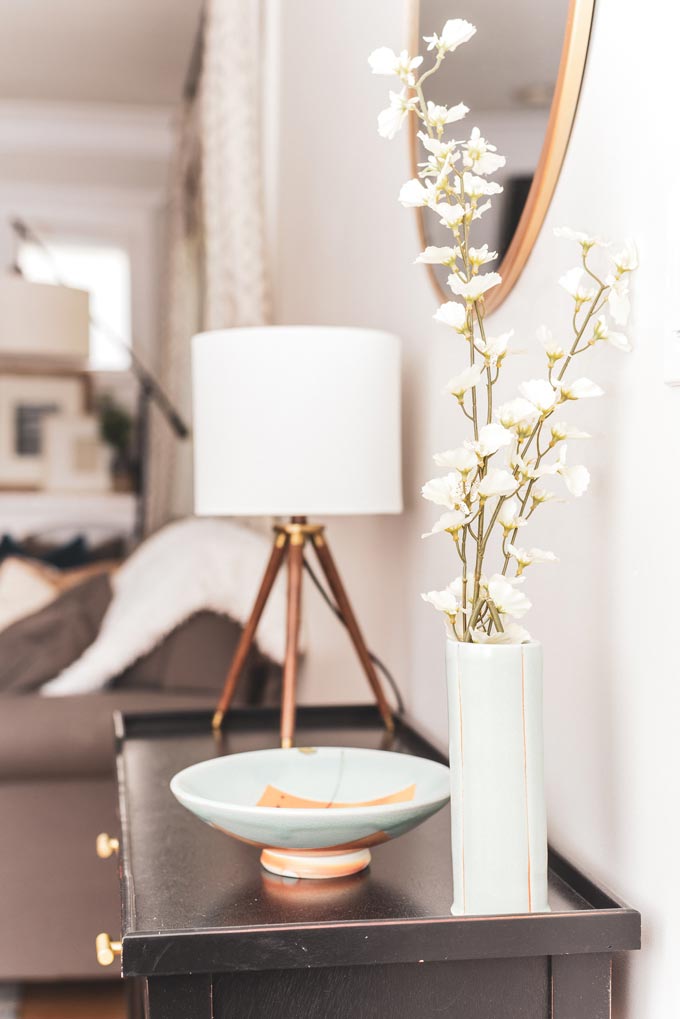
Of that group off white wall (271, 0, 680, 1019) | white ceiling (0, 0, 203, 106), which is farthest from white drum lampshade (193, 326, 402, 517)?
white ceiling (0, 0, 203, 106)

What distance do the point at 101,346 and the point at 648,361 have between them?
559cm

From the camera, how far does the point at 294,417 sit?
1.54 metres

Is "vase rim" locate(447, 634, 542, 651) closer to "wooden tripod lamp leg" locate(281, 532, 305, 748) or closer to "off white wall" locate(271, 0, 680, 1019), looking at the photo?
"off white wall" locate(271, 0, 680, 1019)

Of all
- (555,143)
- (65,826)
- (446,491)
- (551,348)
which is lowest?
(65,826)

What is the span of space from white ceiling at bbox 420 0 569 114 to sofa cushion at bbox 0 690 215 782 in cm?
123

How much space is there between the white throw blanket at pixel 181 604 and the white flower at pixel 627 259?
4.83 feet

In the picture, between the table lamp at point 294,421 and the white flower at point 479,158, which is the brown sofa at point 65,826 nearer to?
the table lamp at point 294,421

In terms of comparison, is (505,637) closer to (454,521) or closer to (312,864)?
(454,521)

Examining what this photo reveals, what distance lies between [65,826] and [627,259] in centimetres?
174

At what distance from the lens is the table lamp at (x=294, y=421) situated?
60.6 inches

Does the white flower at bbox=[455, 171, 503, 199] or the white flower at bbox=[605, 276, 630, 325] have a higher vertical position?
the white flower at bbox=[455, 171, 503, 199]

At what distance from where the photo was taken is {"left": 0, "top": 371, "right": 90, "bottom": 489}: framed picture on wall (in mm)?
5867

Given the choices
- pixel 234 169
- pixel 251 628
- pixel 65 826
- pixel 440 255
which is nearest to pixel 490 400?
pixel 440 255

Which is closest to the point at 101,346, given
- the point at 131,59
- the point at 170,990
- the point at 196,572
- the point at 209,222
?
the point at 131,59
